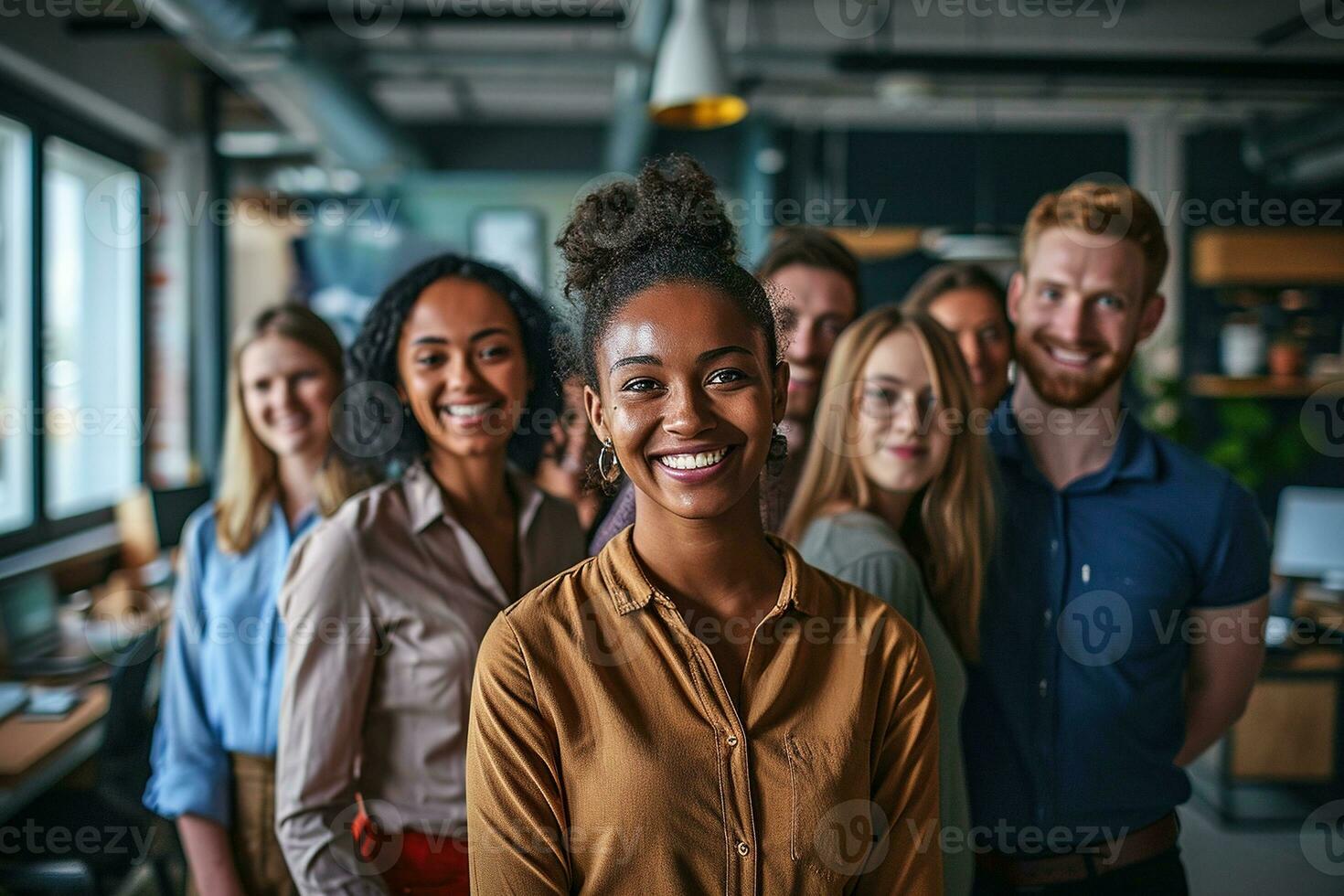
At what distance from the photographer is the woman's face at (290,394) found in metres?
2.19

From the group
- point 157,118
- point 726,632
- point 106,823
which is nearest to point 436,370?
point 726,632

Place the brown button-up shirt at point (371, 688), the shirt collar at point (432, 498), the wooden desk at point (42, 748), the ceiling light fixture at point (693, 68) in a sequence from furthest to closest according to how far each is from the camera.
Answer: the ceiling light fixture at point (693, 68) < the wooden desk at point (42, 748) < the shirt collar at point (432, 498) < the brown button-up shirt at point (371, 688)

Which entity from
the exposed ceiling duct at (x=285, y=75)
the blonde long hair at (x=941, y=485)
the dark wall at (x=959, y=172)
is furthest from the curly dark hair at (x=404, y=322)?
the dark wall at (x=959, y=172)

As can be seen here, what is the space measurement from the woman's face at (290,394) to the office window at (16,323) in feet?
10.6

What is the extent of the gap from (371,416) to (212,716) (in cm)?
74

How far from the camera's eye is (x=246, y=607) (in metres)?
2.08

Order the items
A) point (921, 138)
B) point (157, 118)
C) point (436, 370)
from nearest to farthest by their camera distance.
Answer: point (436, 370), point (157, 118), point (921, 138)

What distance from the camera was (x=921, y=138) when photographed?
23.2 ft

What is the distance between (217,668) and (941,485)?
1479mm

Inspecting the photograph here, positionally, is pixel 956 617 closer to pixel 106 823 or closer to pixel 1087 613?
pixel 1087 613

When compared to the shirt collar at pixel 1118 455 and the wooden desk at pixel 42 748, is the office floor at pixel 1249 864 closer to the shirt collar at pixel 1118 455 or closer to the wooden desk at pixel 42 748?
the shirt collar at pixel 1118 455

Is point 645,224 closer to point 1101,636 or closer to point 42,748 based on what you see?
point 1101,636

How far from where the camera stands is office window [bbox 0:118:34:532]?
4.63 meters

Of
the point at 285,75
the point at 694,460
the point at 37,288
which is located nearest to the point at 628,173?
the point at 285,75
